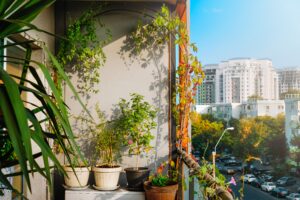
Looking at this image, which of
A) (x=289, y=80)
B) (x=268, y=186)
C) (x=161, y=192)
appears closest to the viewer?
(x=161, y=192)

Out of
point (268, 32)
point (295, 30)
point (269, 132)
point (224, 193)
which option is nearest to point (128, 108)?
point (224, 193)

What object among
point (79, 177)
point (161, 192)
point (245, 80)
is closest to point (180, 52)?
point (161, 192)

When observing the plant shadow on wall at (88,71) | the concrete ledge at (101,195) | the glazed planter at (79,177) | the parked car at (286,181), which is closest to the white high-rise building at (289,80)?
the parked car at (286,181)

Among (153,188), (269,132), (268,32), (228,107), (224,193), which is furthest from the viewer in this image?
(268,32)

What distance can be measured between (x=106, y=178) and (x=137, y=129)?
718 mm

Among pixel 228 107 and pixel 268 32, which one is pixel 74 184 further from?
pixel 268 32

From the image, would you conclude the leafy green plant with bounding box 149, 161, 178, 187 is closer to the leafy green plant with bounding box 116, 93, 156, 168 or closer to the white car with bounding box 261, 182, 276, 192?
the leafy green plant with bounding box 116, 93, 156, 168

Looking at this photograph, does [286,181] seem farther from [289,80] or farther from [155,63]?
[155,63]

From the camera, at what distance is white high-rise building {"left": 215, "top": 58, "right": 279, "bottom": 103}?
23.2ft

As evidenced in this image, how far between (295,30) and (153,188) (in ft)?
46.6

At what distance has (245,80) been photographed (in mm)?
8219

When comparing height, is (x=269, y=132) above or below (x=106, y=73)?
below

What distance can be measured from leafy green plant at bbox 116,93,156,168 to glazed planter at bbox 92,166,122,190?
1.16 ft

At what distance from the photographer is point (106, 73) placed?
184 inches
